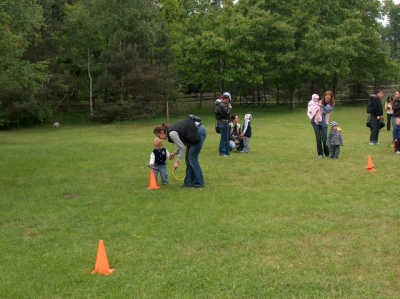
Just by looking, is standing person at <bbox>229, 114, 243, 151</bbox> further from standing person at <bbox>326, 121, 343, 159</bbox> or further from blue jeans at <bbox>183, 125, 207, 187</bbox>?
blue jeans at <bbox>183, 125, 207, 187</bbox>

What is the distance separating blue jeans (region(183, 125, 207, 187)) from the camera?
9.15 metres

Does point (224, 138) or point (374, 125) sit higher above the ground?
point (374, 125)

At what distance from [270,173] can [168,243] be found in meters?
5.19

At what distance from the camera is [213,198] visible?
8320mm

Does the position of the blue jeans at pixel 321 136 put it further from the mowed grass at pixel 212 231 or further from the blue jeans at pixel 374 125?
the blue jeans at pixel 374 125

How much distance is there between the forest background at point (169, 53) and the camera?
3102cm

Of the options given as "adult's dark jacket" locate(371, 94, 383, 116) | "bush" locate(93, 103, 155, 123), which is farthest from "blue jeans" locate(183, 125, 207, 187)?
"bush" locate(93, 103, 155, 123)

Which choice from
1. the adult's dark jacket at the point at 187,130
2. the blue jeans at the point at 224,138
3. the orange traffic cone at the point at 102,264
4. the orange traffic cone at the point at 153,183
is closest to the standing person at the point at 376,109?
the blue jeans at the point at 224,138

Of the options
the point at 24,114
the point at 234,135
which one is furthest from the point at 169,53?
the point at 234,135

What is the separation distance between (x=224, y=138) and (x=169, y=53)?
70.2ft

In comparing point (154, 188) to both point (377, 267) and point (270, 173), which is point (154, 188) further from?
point (377, 267)

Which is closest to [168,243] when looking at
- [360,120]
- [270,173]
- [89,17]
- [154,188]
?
[154,188]

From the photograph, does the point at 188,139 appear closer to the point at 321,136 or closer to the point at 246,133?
the point at 321,136

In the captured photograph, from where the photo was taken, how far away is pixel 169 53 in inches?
1324
